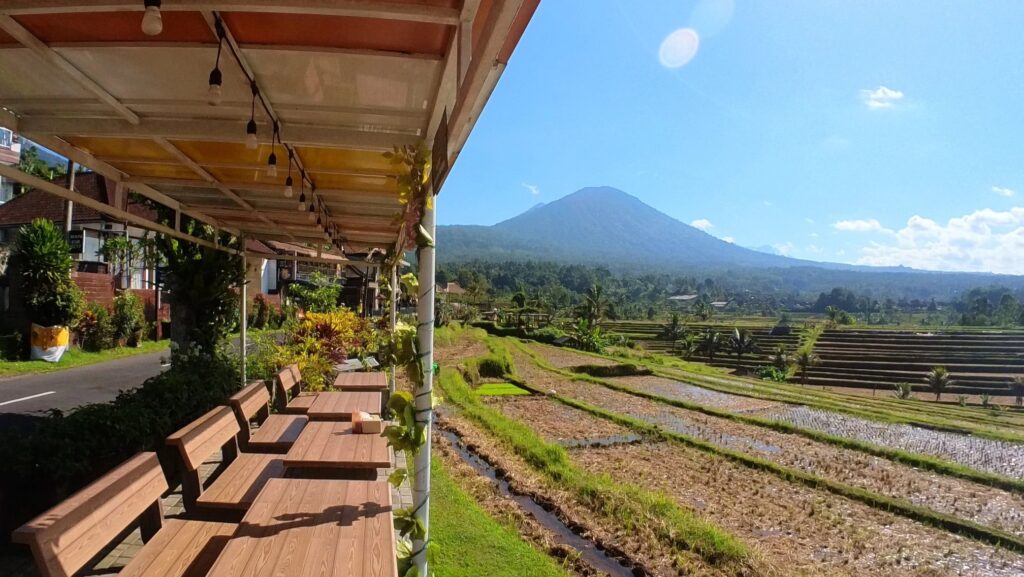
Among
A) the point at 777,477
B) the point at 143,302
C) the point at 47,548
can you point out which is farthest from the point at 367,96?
the point at 143,302

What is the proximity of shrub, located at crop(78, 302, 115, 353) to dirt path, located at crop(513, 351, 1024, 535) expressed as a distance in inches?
526

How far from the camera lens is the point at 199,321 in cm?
699

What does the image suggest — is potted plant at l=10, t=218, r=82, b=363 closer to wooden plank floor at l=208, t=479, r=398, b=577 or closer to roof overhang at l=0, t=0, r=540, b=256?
roof overhang at l=0, t=0, r=540, b=256

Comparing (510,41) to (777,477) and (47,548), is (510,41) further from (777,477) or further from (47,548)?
(777,477)

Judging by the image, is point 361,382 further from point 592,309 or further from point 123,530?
point 592,309

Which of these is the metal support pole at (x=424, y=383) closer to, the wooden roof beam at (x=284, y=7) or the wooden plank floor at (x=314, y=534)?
the wooden plank floor at (x=314, y=534)

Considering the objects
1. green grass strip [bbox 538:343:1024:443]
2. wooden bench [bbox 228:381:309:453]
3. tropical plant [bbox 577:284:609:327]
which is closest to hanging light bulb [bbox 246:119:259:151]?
wooden bench [bbox 228:381:309:453]

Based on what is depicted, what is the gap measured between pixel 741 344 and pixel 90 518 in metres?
54.0

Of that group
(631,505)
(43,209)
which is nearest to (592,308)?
(43,209)

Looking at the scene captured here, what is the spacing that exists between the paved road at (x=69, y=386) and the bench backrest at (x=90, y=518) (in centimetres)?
605

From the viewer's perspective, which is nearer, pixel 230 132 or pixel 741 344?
pixel 230 132

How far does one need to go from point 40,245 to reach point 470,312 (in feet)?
122

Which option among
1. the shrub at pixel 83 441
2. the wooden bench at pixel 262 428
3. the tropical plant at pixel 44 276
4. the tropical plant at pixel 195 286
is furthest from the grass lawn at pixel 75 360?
the wooden bench at pixel 262 428

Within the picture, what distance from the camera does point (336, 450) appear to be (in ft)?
11.0
